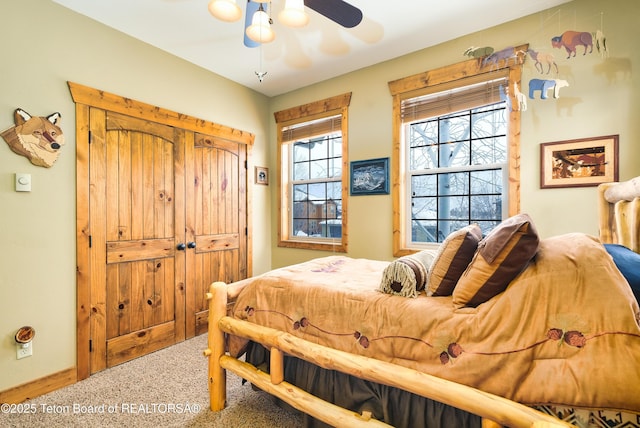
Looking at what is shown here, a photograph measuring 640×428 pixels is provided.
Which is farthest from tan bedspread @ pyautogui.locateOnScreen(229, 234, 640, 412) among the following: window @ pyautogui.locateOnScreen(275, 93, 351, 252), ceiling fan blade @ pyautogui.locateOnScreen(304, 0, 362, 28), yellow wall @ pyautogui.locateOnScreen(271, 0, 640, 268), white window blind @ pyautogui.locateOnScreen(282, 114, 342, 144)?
white window blind @ pyautogui.locateOnScreen(282, 114, 342, 144)

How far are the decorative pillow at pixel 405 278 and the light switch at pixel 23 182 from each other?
250 cm

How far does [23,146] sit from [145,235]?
40.9 inches

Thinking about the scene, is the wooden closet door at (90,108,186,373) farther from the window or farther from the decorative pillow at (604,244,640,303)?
the decorative pillow at (604,244,640,303)

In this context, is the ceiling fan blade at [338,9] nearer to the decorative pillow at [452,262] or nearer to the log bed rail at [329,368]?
the decorative pillow at [452,262]

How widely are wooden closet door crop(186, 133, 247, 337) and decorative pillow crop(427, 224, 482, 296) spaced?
2.49 m

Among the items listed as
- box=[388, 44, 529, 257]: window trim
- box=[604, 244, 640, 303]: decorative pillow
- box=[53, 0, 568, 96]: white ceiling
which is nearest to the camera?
box=[604, 244, 640, 303]: decorative pillow

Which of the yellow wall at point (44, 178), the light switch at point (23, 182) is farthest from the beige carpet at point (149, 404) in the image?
the light switch at point (23, 182)

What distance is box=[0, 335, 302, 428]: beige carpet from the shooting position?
1723mm

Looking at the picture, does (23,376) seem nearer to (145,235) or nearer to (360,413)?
(145,235)

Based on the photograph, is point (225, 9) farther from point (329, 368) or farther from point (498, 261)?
point (329, 368)

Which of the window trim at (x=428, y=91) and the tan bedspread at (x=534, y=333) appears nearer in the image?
the tan bedspread at (x=534, y=333)

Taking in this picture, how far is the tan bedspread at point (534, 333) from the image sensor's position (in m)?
0.89

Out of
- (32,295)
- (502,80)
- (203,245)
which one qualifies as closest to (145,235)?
(203,245)

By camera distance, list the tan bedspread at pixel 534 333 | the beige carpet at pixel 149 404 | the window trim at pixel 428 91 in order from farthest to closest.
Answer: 1. the window trim at pixel 428 91
2. the beige carpet at pixel 149 404
3. the tan bedspread at pixel 534 333
